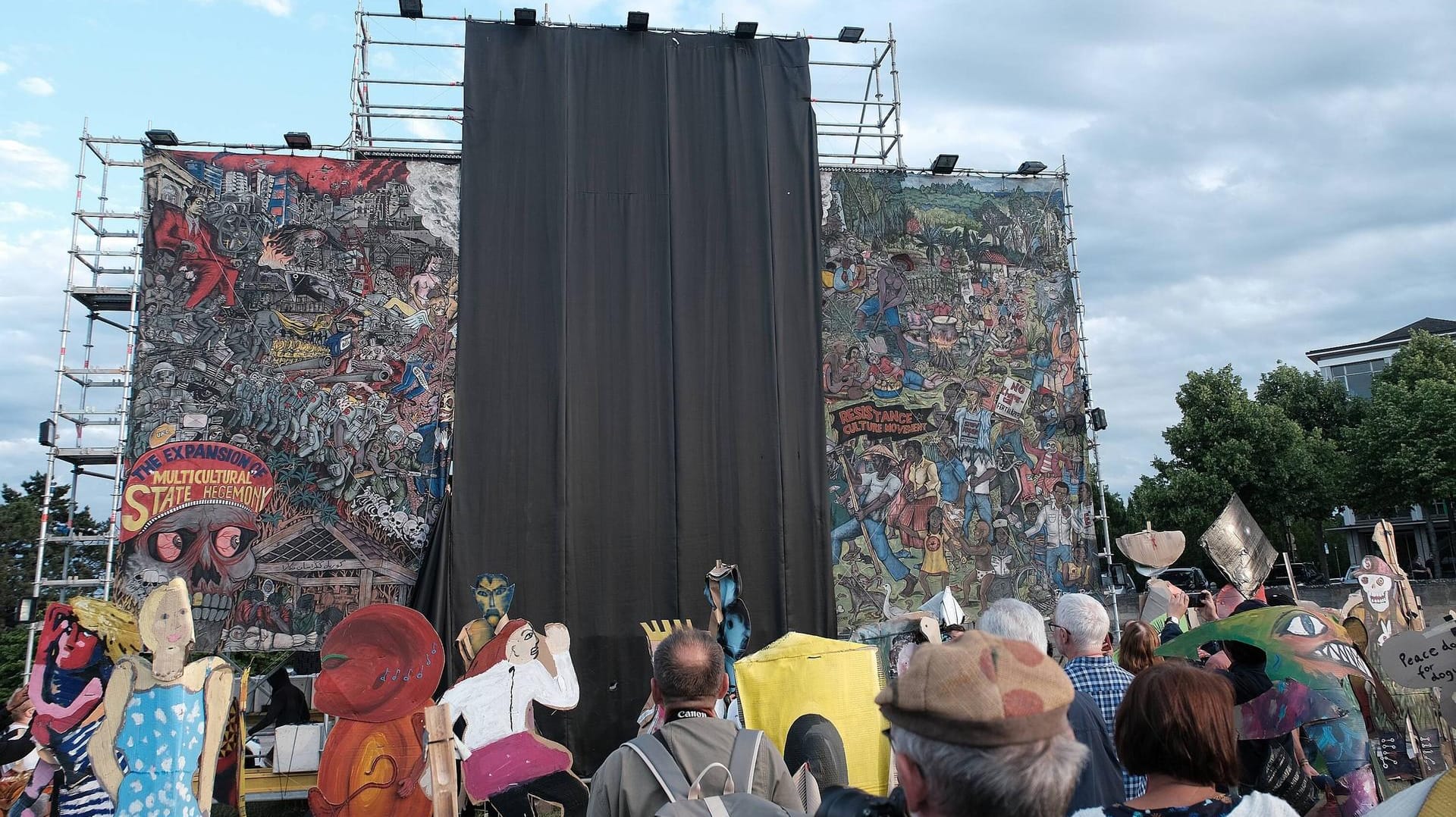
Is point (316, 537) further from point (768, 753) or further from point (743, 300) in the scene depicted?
point (768, 753)

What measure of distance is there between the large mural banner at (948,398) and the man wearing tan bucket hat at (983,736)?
7799 millimetres

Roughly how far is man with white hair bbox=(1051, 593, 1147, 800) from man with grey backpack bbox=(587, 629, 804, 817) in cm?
124

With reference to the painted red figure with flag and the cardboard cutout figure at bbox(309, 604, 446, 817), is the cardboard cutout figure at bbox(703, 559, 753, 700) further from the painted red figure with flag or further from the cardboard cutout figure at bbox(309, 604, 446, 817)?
the painted red figure with flag

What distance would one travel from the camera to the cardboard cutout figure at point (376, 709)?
5387 mm

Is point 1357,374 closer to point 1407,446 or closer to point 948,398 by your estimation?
point 1407,446

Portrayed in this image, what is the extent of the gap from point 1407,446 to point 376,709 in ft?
70.2

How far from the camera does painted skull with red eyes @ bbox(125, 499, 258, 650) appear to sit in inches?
316

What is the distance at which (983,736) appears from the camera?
126cm

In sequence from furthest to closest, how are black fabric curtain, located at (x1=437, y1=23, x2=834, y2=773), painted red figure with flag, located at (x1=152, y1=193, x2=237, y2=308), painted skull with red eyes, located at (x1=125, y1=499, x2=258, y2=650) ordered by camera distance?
painted red figure with flag, located at (x1=152, y1=193, x2=237, y2=308) → black fabric curtain, located at (x1=437, y1=23, x2=834, y2=773) → painted skull with red eyes, located at (x1=125, y1=499, x2=258, y2=650)

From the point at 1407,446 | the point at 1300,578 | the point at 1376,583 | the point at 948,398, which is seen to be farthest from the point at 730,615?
the point at 1300,578

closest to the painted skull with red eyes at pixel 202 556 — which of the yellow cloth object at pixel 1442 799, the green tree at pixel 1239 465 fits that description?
the yellow cloth object at pixel 1442 799

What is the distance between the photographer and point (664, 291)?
29.5 feet

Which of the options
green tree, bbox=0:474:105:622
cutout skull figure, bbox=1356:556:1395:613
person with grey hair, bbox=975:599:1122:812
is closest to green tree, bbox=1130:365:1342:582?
cutout skull figure, bbox=1356:556:1395:613

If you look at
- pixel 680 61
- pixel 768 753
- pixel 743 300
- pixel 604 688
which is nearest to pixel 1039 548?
pixel 743 300
